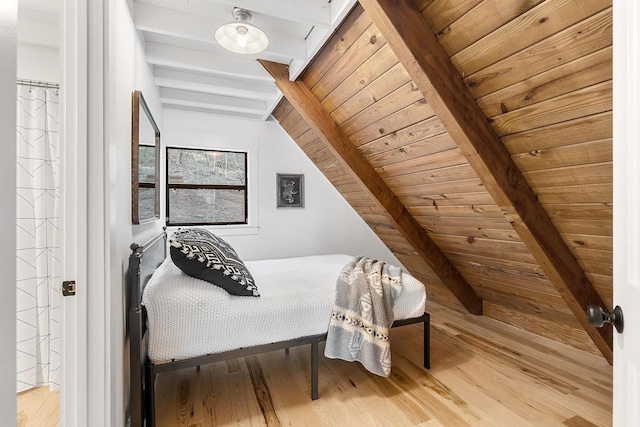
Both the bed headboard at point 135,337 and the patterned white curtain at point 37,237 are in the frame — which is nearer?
the bed headboard at point 135,337

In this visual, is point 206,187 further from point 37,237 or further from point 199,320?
point 199,320

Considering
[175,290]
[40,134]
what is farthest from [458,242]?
[40,134]

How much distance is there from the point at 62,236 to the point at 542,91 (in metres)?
2.09

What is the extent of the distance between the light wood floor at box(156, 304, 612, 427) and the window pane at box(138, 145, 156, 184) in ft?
4.52

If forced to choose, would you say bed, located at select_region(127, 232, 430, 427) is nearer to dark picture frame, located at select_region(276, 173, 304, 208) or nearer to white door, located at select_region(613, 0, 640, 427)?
white door, located at select_region(613, 0, 640, 427)

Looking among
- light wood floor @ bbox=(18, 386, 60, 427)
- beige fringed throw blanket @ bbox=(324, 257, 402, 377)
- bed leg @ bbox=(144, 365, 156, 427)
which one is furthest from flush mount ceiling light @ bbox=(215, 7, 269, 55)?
light wood floor @ bbox=(18, 386, 60, 427)

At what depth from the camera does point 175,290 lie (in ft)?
5.54

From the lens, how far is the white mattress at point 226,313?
5.37 ft

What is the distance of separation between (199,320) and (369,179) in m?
1.80

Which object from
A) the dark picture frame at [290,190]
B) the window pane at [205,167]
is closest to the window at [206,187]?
the window pane at [205,167]

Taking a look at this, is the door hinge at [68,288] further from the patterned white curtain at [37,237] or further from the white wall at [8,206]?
the patterned white curtain at [37,237]

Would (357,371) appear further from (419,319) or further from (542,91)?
(542,91)

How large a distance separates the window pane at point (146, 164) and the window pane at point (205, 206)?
1.17 metres

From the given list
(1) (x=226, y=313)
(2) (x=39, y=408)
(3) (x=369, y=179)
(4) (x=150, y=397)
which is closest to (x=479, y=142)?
(3) (x=369, y=179)
